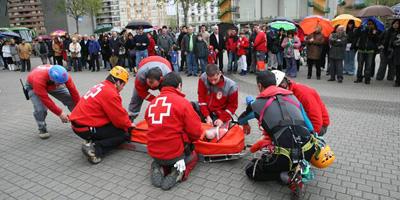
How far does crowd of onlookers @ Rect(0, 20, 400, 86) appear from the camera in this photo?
9.73 metres

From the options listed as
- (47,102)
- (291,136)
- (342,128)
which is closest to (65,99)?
(47,102)

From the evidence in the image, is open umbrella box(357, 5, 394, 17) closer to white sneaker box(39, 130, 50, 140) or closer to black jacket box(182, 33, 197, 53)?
black jacket box(182, 33, 197, 53)

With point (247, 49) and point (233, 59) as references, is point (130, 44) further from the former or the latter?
point (247, 49)

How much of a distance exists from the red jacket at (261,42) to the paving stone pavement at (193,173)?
17.6 feet

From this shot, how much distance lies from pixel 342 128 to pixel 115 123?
4057mm

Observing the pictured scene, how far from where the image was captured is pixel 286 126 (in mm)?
3205

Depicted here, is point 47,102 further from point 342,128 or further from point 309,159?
point 342,128

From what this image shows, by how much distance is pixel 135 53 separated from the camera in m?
13.5

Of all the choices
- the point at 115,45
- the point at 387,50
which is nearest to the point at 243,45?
the point at 387,50

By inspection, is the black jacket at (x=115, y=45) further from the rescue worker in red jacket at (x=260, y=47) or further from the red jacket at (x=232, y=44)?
the rescue worker in red jacket at (x=260, y=47)

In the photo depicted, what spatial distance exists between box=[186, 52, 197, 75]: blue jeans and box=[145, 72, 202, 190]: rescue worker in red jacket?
8.54 meters

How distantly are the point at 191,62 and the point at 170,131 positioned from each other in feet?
29.7

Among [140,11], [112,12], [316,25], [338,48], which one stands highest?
[112,12]

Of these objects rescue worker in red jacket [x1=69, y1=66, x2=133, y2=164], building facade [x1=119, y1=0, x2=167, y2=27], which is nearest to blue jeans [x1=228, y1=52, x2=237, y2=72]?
rescue worker in red jacket [x1=69, y1=66, x2=133, y2=164]
